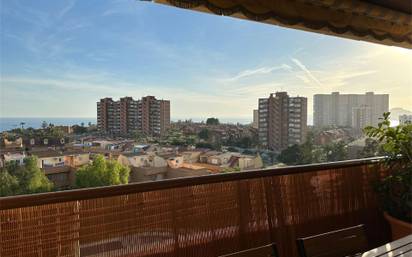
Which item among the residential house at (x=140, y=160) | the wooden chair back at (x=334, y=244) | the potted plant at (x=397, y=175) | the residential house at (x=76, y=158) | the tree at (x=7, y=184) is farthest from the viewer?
the potted plant at (x=397, y=175)

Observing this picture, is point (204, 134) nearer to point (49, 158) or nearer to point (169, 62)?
point (169, 62)

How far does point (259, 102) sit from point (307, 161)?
72cm

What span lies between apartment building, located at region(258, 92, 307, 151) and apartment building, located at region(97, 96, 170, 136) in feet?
3.13

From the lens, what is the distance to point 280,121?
9.67 feet

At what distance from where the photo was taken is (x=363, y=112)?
11.0ft

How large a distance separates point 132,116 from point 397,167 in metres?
2.38

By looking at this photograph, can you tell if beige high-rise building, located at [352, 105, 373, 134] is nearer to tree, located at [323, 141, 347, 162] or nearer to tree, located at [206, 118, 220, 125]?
tree, located at [323, 141, 347, 162]

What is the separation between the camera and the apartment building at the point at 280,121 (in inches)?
115

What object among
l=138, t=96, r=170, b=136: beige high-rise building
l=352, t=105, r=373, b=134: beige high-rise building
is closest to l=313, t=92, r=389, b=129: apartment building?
l=352, t=105, r=373, b=134: beige high-rise building

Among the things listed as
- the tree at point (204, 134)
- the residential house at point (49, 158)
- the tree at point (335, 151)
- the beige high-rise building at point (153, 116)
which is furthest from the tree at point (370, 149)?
the residential house at point (49, 158)

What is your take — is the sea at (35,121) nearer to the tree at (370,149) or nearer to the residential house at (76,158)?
the residential house at (76,158)

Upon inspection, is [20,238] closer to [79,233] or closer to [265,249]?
[79,233]

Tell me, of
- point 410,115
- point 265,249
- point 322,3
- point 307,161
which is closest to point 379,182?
point 307,161

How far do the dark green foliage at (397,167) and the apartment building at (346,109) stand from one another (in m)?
0.53
